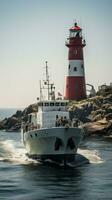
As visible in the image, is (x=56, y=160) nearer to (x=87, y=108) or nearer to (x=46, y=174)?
(x=46, y=174)

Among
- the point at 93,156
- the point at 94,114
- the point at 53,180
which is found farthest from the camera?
the point at 94,114

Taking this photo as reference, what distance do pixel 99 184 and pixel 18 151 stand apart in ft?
79.7

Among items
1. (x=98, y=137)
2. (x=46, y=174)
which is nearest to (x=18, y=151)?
(x=46, y=174)

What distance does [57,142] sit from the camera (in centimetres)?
4522

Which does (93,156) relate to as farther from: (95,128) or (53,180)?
(95,128)

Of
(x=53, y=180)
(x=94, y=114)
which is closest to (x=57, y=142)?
(x=53, y=180)

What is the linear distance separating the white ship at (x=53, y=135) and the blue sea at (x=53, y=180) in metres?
1.32

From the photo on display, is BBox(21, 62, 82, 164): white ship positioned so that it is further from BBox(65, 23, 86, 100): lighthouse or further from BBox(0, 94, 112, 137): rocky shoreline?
BBox(65, 23, 86, 100): lighthouse

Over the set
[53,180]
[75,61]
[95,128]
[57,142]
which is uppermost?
[75,61]

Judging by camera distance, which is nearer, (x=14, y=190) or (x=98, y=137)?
(x=14, y=190)

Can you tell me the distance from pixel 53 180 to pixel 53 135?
8222 millimetres

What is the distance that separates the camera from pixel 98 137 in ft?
260

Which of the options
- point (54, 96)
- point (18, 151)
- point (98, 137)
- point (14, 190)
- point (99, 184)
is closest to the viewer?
point (14, 190)

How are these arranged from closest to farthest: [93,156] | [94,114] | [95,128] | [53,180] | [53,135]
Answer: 1. [53,180]
2. [53,135]
3. [93,156]
4. [95,128]
5. [94,114]
